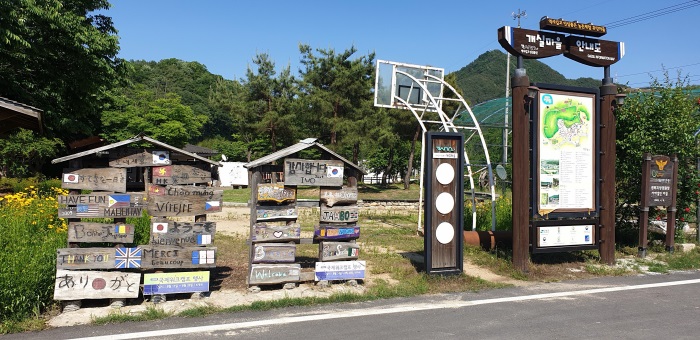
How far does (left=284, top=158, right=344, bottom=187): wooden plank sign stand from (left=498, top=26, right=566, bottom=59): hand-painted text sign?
3998 millimetres

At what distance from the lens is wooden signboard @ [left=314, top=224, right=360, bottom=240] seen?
733cm

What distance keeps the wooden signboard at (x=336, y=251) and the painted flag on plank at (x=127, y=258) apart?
2580 millimetres

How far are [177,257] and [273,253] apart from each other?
1342mm

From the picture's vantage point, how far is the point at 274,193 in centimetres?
712

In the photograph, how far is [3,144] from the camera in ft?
71.9

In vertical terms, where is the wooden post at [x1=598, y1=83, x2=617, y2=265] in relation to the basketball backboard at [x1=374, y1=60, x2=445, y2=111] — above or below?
below

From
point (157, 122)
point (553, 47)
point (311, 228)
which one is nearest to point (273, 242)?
point (553, 47)

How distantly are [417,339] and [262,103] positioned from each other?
32751 mm

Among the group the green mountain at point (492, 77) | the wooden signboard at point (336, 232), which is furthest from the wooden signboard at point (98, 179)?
the green mountain at point (492, 77)

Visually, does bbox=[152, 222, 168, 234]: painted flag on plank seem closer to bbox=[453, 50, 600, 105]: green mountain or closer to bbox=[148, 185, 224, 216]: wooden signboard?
bbox=[148, 185, 224, 216]: wooden signboard

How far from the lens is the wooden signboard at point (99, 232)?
6.27m

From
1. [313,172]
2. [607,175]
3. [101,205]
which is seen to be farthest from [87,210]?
[607,175]

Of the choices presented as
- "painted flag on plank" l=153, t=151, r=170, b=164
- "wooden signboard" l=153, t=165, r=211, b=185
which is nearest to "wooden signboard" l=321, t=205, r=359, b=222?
"wooden signboard" l=153, t=165, r=211, b=185

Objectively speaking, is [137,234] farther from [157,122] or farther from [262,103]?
[157,122]
